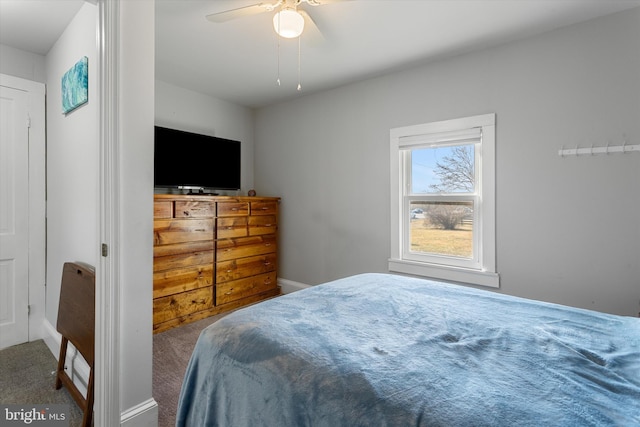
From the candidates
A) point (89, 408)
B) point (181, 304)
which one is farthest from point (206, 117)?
point (89, 408)

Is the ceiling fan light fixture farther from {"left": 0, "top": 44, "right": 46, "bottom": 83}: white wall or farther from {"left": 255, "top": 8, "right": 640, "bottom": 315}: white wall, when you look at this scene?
{"left": 0, "top": 44, "right": 46, "bottom": 83}: white wall

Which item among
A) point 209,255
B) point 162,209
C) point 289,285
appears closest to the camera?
point 162,209

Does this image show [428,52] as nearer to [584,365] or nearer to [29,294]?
[584,365]

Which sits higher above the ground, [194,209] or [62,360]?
[194,209]

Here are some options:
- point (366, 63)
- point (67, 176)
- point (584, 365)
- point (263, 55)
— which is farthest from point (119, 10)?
point (584, 365)

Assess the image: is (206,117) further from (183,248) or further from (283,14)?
(283,14)

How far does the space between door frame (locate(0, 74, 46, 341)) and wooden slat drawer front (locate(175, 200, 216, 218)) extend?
3.48ft

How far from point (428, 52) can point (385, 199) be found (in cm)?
137

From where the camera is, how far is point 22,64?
2.58m

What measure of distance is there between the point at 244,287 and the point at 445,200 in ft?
7.70

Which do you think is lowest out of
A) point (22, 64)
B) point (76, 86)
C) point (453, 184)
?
point (453, 184)

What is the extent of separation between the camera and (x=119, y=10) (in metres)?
1.47

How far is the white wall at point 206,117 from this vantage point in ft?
11.3

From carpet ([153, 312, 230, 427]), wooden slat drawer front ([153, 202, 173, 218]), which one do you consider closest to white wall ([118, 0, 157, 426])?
carpet ([153, 312, 230, 427])
